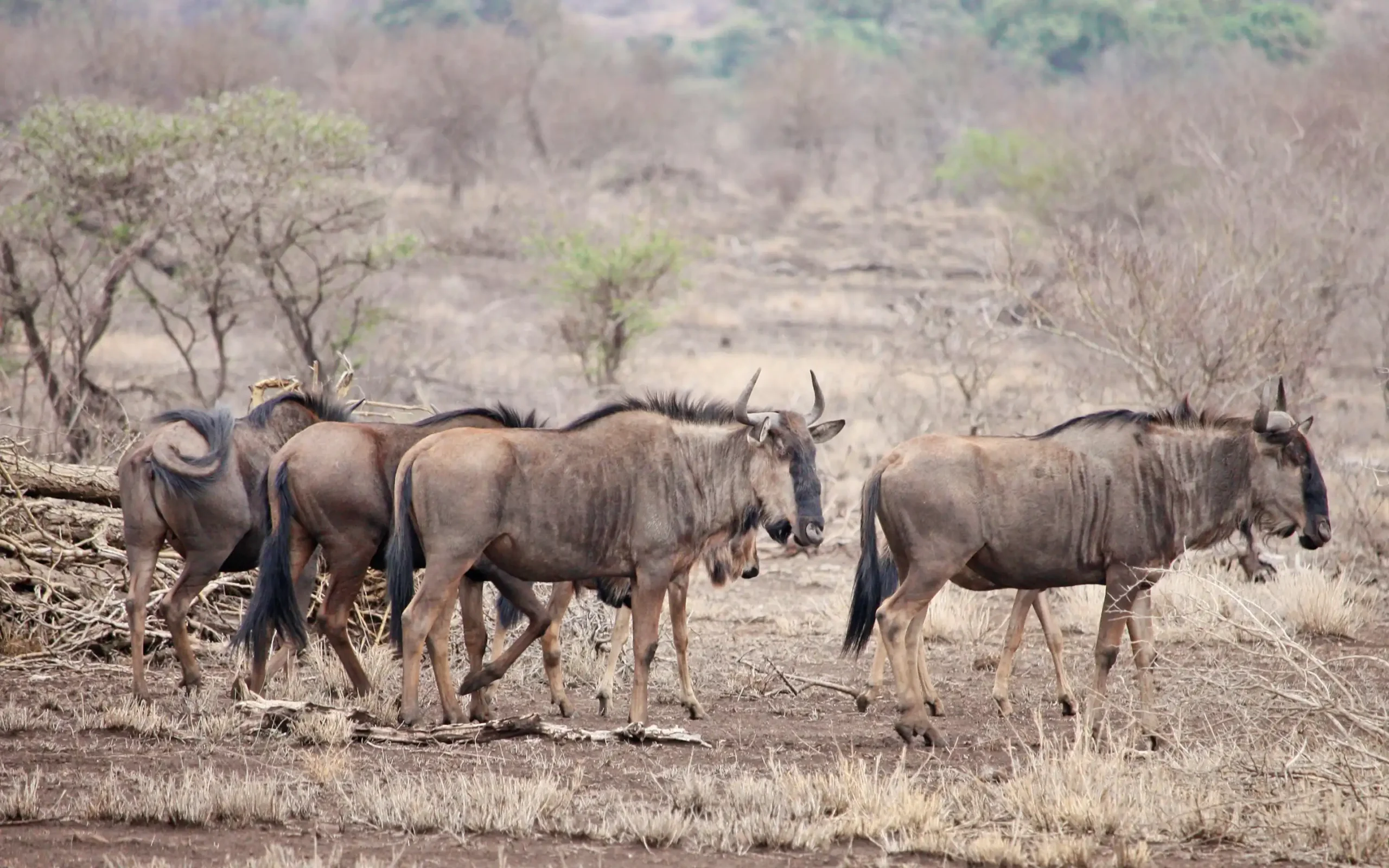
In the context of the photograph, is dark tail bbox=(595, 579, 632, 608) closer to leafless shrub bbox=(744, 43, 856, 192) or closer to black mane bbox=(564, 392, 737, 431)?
black mane bbox=(564, 392, 737, 431)

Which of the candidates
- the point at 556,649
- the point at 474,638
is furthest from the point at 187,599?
the point at 556,649

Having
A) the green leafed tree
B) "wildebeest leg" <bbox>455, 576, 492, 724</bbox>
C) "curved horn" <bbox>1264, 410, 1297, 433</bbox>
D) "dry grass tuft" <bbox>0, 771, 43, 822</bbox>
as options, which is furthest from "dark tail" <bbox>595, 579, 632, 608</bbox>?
the green leafed tree

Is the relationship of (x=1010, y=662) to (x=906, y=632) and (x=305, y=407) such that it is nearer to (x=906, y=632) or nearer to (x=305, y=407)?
Result: (x=906, y=632)

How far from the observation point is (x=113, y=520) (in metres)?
10.2

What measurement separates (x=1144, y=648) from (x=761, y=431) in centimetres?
222

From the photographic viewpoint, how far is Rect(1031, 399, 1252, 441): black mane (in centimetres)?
846

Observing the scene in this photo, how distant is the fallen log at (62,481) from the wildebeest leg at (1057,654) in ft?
18.6

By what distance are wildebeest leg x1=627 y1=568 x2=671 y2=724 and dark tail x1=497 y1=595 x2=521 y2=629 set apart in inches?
56.3

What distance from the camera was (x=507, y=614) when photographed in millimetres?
9375

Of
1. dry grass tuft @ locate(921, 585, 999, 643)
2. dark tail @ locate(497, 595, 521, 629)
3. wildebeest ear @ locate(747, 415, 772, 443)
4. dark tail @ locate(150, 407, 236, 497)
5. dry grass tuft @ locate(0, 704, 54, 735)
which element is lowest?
dry grass tuft @ locate(921, 585, 999, 643)

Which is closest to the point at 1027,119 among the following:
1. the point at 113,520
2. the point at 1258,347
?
the point at 1258,347

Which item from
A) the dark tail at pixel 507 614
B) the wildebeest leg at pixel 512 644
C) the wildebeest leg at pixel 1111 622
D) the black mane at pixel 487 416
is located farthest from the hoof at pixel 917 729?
the black mane at pixel 487 416

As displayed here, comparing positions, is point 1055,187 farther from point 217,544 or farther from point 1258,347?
point 217,544

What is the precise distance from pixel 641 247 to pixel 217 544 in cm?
1628
